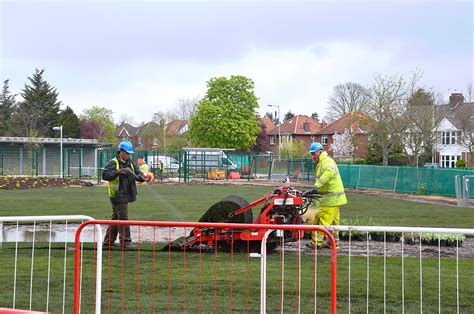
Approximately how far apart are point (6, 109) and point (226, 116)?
30522 mm

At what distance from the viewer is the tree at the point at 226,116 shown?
259 feet

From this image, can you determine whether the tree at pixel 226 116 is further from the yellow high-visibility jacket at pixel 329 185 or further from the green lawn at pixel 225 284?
the green lawn at pixel 225 284

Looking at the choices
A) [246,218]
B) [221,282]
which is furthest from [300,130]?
[221,282]

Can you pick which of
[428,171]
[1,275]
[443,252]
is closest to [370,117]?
[428,171]

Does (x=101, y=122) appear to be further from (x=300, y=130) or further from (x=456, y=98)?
(x=456, y=98)

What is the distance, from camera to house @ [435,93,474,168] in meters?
57.0

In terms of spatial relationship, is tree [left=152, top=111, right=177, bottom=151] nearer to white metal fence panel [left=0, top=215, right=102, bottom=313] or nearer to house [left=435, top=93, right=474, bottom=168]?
house [left=435, top=93, right=474, bottom=168]

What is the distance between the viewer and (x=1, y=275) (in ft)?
28.2

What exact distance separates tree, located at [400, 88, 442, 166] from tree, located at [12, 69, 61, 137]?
47.0 metres

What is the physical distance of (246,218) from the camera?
10875mm

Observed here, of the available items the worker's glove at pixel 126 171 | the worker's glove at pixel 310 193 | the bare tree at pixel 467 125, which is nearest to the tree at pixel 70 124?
the bare tree at pixel 467 125

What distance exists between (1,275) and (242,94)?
73634mm

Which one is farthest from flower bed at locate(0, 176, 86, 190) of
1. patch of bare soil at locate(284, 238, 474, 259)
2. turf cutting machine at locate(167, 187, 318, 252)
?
patch of bare soil at locate(284, 238, 474, 259)

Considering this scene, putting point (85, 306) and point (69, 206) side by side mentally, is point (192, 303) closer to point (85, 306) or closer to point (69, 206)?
point (85, 306)
